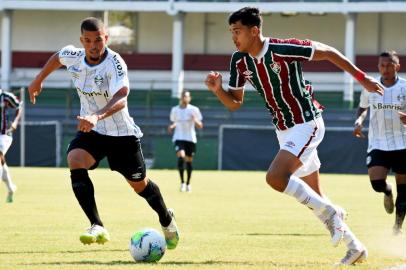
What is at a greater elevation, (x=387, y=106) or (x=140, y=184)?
(x=387, y=106)

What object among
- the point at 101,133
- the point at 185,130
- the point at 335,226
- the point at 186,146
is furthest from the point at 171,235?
the point at 185,130

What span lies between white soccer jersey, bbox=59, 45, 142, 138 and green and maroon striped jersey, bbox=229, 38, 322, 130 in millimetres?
1196

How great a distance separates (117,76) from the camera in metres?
9.38

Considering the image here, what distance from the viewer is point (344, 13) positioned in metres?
45.8

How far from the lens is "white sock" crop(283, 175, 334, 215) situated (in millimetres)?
8352

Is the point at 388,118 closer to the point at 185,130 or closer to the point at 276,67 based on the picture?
the point at 276,67

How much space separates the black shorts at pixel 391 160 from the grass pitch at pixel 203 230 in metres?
0.83

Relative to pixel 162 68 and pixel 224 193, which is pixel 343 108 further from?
pixel 224 193

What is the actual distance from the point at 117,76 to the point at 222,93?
1.05 metres

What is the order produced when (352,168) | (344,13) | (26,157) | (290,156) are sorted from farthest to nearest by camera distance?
1. (344,13)
2. (26,157)
3. (352,168)
4. (290,156)

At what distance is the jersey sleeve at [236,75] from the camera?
9.05 meters

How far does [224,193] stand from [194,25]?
29.6 meters

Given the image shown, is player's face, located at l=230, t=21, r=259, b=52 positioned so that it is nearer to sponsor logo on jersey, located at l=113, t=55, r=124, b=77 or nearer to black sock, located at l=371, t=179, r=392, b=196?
sponsor logo on jersey, located at l=113, t=55, r=124, b=77

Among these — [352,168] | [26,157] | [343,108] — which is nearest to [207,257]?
[352,168]
